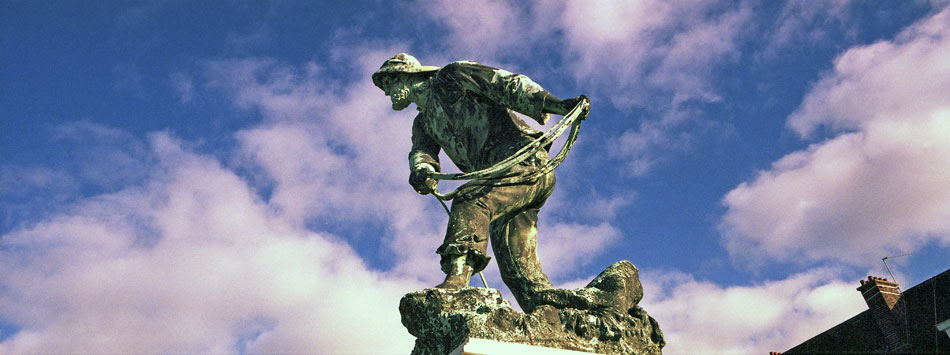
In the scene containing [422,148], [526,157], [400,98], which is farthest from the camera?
[400,98]

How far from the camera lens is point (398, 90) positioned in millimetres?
4637

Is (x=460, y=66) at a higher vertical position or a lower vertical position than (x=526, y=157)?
higher

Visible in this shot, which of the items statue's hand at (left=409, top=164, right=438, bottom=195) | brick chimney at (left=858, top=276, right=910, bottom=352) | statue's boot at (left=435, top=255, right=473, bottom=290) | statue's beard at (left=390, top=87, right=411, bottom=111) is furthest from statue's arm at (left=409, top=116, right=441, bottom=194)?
brick chimney at (left=858, top=276, right=910, bottom=352)

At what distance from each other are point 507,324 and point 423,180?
4.10ft

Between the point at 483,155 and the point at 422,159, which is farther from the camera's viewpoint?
the point at 422,159

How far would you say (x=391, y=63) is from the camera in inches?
184

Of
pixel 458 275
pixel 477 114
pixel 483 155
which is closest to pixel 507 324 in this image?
pixel 458 275

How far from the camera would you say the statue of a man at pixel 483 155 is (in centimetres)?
371

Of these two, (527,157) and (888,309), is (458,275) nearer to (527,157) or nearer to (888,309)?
(527,157)

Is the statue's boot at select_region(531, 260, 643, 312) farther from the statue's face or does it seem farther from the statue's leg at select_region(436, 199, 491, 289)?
the statue's face

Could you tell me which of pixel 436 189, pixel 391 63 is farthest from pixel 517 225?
pixel 391 63

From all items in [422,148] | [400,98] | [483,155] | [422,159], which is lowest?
[483,155]

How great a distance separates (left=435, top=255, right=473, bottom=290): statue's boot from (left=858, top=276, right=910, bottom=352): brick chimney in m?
15.1

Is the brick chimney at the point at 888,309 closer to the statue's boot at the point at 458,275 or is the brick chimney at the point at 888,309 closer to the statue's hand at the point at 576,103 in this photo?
the statue's hand at the point at 576,103
